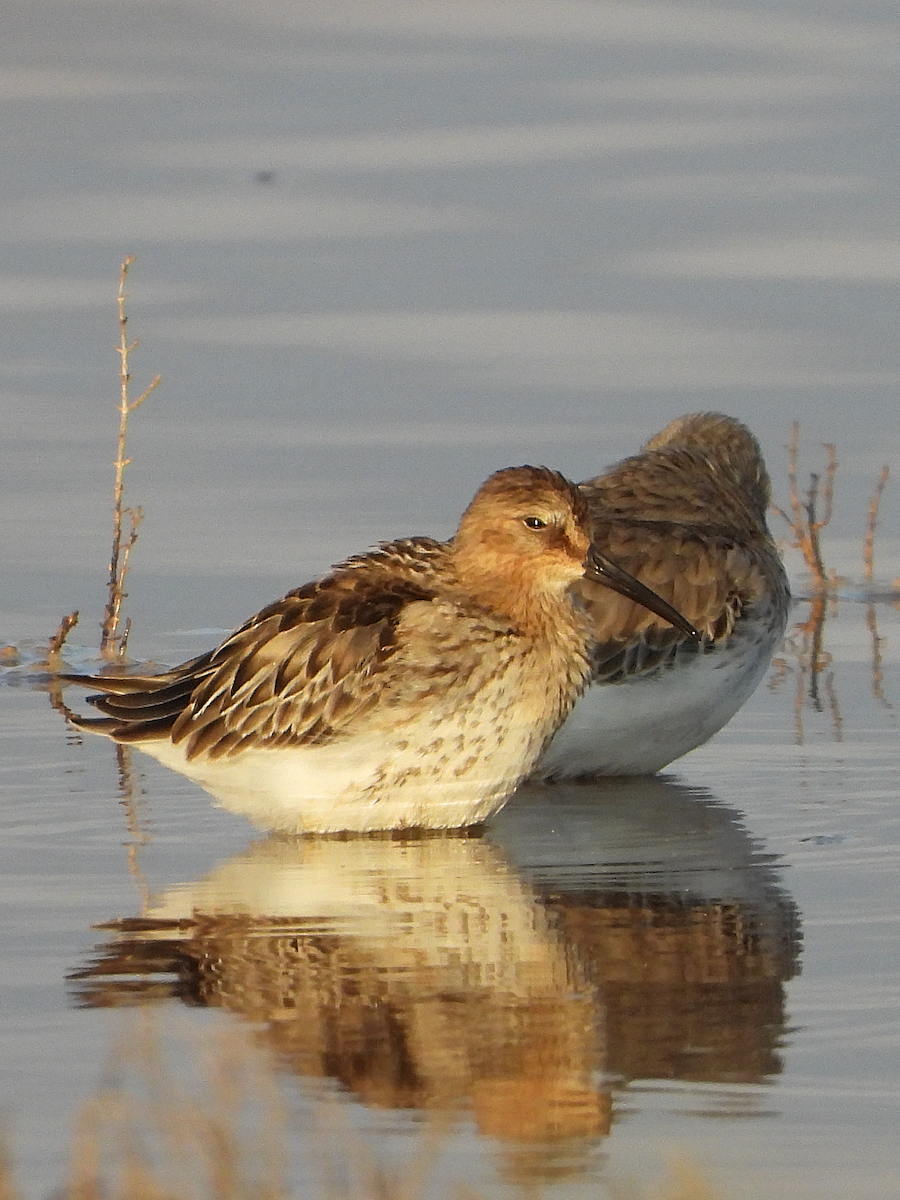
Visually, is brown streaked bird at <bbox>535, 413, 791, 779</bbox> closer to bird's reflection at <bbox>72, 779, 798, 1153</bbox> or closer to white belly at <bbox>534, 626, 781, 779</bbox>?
white belly at <bbox>534, 626, 781, 779</bbox>

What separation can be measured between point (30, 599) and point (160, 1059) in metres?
5.41

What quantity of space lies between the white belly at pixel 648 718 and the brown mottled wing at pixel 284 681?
98 centimetres

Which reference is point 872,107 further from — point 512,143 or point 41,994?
point 41,994

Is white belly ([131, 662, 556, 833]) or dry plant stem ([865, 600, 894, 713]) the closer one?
white belly ([131, 662, 556, 833])

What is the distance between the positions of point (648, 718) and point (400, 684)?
132 centimetres

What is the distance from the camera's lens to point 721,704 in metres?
9.51

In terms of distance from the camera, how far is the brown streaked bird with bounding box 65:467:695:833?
8.32 m

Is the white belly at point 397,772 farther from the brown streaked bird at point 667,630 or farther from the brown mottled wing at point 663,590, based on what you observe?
the brown mottled wing at point 663,590

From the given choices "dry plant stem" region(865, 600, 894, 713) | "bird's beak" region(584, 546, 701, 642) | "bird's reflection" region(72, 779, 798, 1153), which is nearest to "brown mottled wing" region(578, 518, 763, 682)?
"bird's beak" region(584, 546, 701, 642)

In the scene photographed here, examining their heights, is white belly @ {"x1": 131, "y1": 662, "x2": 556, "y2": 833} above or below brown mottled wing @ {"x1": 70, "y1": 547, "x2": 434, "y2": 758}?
below

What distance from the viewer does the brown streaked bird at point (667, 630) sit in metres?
9.41

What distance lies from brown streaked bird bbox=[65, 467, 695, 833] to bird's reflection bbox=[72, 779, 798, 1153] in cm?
17

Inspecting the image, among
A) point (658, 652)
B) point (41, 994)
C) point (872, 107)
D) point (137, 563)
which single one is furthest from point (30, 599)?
point (872, 107)

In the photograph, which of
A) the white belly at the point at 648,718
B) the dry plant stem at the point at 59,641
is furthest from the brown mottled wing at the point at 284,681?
the dry plant stem at the point at 59,641
